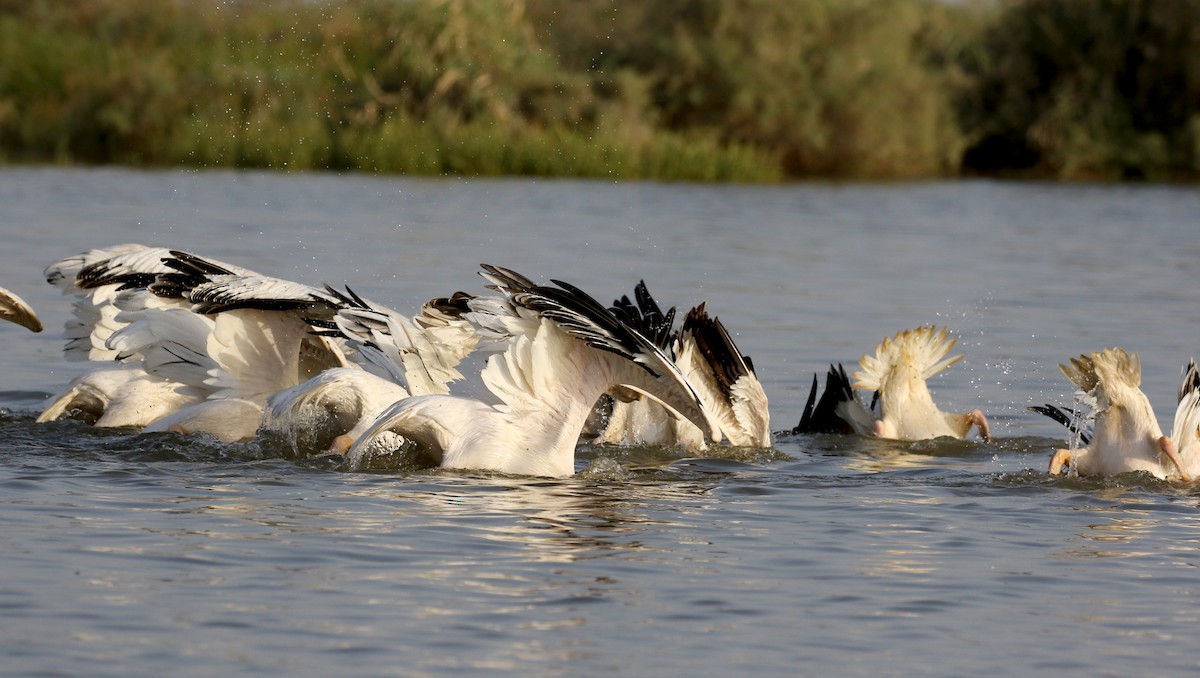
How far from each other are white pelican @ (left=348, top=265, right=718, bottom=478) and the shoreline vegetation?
74.0 feet

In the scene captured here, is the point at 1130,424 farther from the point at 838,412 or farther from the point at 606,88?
the point at 606,88

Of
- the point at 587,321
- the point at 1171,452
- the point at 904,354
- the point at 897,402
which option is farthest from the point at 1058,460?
the point at 587,321

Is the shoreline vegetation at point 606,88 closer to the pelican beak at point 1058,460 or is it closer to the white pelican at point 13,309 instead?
the white pelican at point 13,309

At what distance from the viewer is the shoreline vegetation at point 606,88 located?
101 ft

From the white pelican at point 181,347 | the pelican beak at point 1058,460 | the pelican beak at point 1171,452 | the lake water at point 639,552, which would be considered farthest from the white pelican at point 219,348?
the pelican beak at point 1171,452

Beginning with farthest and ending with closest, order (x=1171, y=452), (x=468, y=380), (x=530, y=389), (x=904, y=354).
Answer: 1. (x=904, y=354)
2. (x=468, y=380)
3. (x=1171, y=452)
4. (x=530, y=389)

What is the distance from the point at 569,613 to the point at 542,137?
25.4 m

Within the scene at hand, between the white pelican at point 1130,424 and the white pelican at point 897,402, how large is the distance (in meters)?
1.46

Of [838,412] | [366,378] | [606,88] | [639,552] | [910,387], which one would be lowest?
[639,552]

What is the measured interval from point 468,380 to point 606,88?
27334 mm

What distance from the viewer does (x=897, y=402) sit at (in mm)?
9180

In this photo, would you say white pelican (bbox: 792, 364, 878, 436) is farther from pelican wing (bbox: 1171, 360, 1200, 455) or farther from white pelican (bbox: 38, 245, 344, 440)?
white pelican (bbox: 38, 245, 344, 440)

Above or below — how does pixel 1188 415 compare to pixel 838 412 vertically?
above

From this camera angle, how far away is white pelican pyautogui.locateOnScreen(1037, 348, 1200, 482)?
7.41 metres
